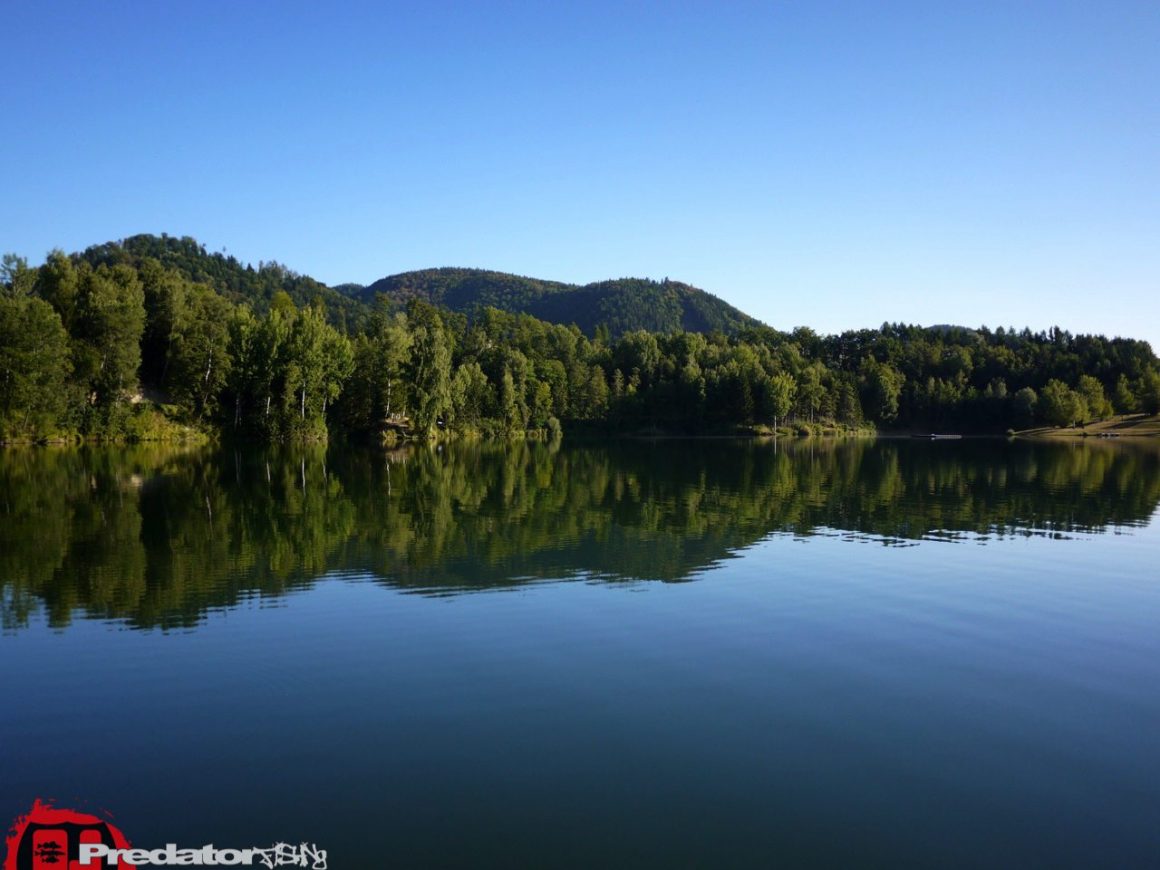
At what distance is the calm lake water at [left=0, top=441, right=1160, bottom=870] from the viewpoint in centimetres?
801

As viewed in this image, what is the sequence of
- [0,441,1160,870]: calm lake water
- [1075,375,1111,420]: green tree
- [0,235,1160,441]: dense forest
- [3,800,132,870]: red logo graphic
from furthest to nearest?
[1075,375,1111,420]: green tree → [0,235,1160,441]: dense forest → [0,441,1160,870]: calm lake water → [3,800,132,870]: red logo graphic

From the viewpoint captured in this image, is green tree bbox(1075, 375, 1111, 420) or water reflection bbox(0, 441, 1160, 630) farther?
green tree bbox(1075, 375, 1111, 420)

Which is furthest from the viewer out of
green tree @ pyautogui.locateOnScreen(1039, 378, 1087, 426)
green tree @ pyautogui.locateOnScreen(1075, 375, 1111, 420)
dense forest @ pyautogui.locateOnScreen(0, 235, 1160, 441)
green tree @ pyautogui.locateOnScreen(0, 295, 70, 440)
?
green tree @ pyautogui.locateOnScreen(1075, 375, 1111, 420)

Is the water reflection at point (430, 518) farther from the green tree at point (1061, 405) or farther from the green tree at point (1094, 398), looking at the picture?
the green tree at point (1094, 398)

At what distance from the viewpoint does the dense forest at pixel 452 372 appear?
7144cm

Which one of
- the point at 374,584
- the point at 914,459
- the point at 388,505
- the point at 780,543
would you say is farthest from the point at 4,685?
the point at 914,459

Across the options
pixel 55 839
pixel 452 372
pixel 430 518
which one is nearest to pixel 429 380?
pixel 452 372

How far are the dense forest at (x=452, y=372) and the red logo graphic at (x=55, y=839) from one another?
216ft

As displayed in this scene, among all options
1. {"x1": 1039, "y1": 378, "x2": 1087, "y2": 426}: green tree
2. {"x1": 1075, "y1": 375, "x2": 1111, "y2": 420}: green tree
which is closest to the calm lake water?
{"x1": 1039, "y1": 378, "x2": 1087, "y2": 426}: green tree

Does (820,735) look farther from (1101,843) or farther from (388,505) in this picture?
(388,505)

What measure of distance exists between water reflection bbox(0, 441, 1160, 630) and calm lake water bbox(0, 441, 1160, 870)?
9.2 inches

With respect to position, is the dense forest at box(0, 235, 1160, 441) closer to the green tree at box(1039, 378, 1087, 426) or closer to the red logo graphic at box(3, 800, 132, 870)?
→ the green tree at box(1039, 378, 1087, 426)

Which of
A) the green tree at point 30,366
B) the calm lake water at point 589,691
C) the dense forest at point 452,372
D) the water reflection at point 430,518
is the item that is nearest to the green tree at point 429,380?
the dense forest at point 452,372

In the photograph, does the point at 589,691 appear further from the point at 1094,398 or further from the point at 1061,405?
the point at 1094,398
